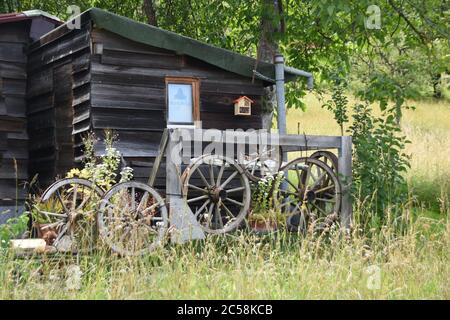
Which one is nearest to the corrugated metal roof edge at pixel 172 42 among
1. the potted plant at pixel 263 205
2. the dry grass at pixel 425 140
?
the dry grass at pixel 425 140

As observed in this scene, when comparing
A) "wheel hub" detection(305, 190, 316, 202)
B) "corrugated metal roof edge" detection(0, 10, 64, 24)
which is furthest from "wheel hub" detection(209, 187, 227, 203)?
"corrugated metal roof edge" detection(0, 10, 64, 24)

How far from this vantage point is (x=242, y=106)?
41.1 feet

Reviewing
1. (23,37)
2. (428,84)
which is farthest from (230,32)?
(428,84)

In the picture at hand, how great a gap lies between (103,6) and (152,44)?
685 centimetres

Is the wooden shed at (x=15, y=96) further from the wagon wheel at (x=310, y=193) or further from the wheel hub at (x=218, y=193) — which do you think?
the wagon wheel at (x=310, y=193)

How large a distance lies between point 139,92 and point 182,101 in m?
0.78

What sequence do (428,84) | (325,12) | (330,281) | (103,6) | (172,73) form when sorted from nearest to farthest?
1. (330,281)
2. (325,12)
3. (172,73)
4. (103,6)
5. (428,84)

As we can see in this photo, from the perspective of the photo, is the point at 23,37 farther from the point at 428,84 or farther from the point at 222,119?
the point at 428,84

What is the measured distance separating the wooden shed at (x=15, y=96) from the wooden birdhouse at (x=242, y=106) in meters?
3.84

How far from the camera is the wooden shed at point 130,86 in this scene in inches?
447

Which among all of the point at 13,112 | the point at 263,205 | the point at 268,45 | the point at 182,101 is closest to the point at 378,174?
the point at 263,205

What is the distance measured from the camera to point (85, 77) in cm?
1146

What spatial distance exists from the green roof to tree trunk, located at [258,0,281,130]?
2.80 ft

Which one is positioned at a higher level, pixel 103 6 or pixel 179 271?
pixel 103 6
